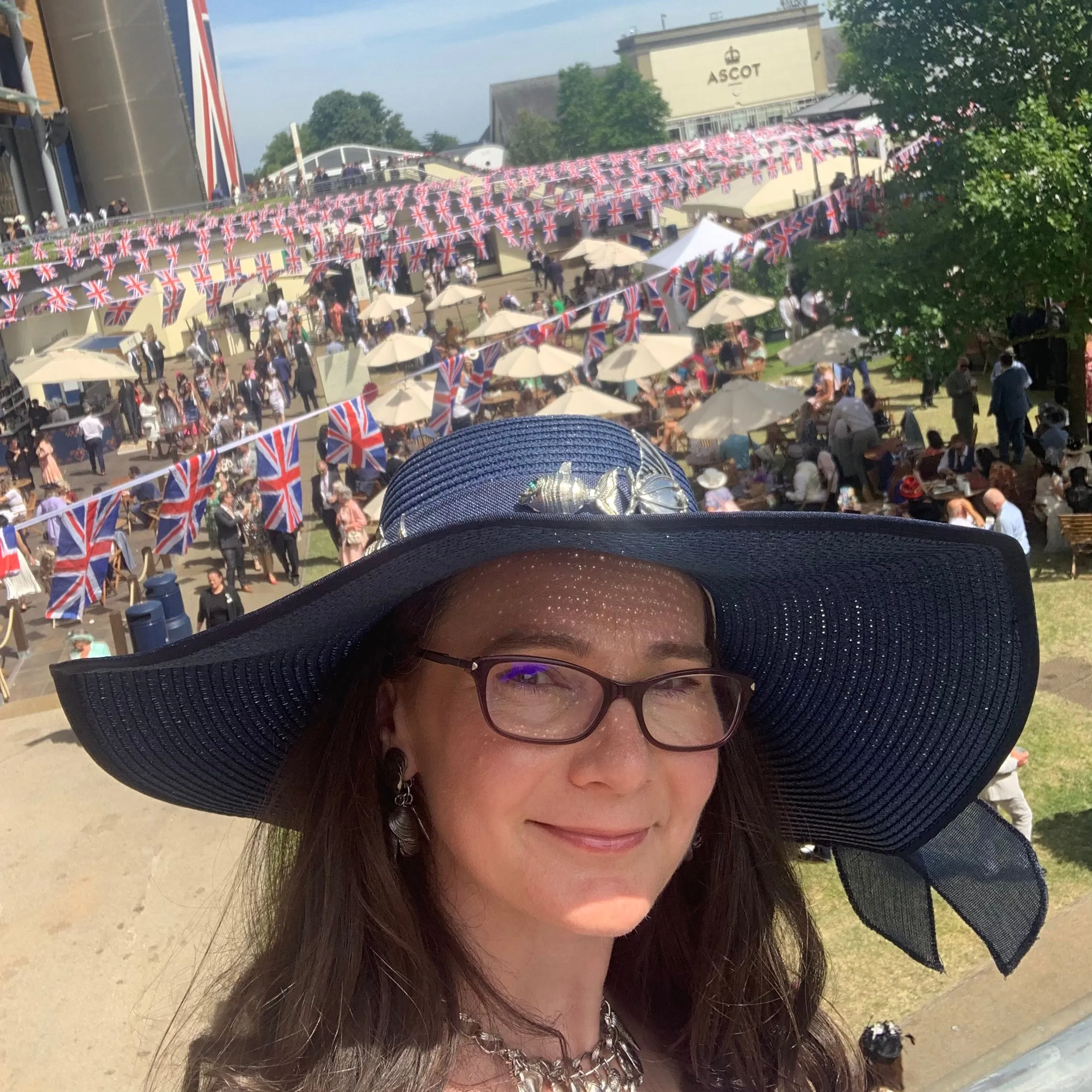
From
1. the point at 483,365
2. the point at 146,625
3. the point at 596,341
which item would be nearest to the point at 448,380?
the point at 483,365

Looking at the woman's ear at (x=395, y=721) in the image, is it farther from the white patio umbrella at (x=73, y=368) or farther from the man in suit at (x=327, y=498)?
the white patio umbrella at (x=73, y=368)

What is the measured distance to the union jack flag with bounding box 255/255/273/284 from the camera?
30339 millimetres

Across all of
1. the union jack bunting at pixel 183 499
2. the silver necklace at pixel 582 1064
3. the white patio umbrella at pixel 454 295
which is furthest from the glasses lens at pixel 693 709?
the white patio umbrella at pixel 454 295

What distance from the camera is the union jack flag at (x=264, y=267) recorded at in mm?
30339

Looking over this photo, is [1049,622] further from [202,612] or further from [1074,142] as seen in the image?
[202,612]

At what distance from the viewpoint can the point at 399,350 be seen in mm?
21875

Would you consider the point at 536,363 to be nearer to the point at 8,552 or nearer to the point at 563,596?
the point at 8,552

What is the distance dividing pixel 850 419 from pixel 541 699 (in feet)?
43.1

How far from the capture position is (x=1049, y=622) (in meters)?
9.85

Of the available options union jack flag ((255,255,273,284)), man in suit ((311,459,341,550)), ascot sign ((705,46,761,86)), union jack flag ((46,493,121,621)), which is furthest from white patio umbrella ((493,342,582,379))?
ascot sign ((705,46,761,86))

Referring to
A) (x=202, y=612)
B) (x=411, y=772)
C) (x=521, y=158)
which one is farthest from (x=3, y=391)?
(x=521, y=158)

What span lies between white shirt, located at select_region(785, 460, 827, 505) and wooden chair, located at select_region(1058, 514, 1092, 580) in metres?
2.90

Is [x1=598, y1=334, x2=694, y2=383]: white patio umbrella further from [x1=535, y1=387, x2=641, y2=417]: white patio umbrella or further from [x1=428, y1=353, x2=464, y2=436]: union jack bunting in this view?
[x1=428, y1=353, x2=464, y2=436]: union jack bunting

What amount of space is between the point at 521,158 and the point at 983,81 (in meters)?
101
